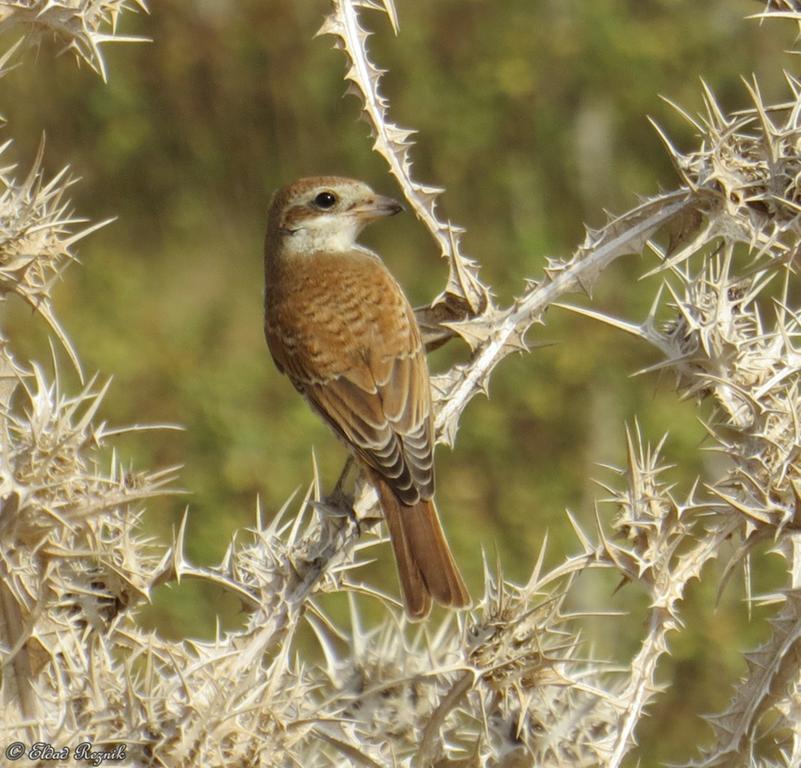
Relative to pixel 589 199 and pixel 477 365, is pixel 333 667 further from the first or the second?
pixel 589 199

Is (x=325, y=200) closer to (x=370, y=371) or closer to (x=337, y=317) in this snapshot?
(x=337, y=317)

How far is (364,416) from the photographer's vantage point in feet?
13.0

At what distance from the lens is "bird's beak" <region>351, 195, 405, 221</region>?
4.45 meters

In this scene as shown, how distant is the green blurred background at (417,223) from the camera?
7.26 m

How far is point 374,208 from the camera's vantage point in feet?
14.9

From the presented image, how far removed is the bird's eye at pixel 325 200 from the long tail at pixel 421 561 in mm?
1398

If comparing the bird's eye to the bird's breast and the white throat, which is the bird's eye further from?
→ the bird's breast

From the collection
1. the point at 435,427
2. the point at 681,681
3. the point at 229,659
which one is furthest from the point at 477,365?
the point at 681,681

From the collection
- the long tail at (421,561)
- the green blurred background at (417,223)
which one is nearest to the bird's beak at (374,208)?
the long tail at (421,561)

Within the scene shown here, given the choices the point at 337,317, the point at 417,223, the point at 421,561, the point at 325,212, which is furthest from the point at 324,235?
the point at 417,223

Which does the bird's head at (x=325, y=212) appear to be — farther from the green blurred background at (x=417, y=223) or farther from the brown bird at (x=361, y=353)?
the green blurred background at (x=417, y=223)

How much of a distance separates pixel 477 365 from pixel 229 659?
1.10 metres

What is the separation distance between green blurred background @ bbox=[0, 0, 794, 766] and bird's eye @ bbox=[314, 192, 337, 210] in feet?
9.29

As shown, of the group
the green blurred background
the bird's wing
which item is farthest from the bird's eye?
the green blurred background
